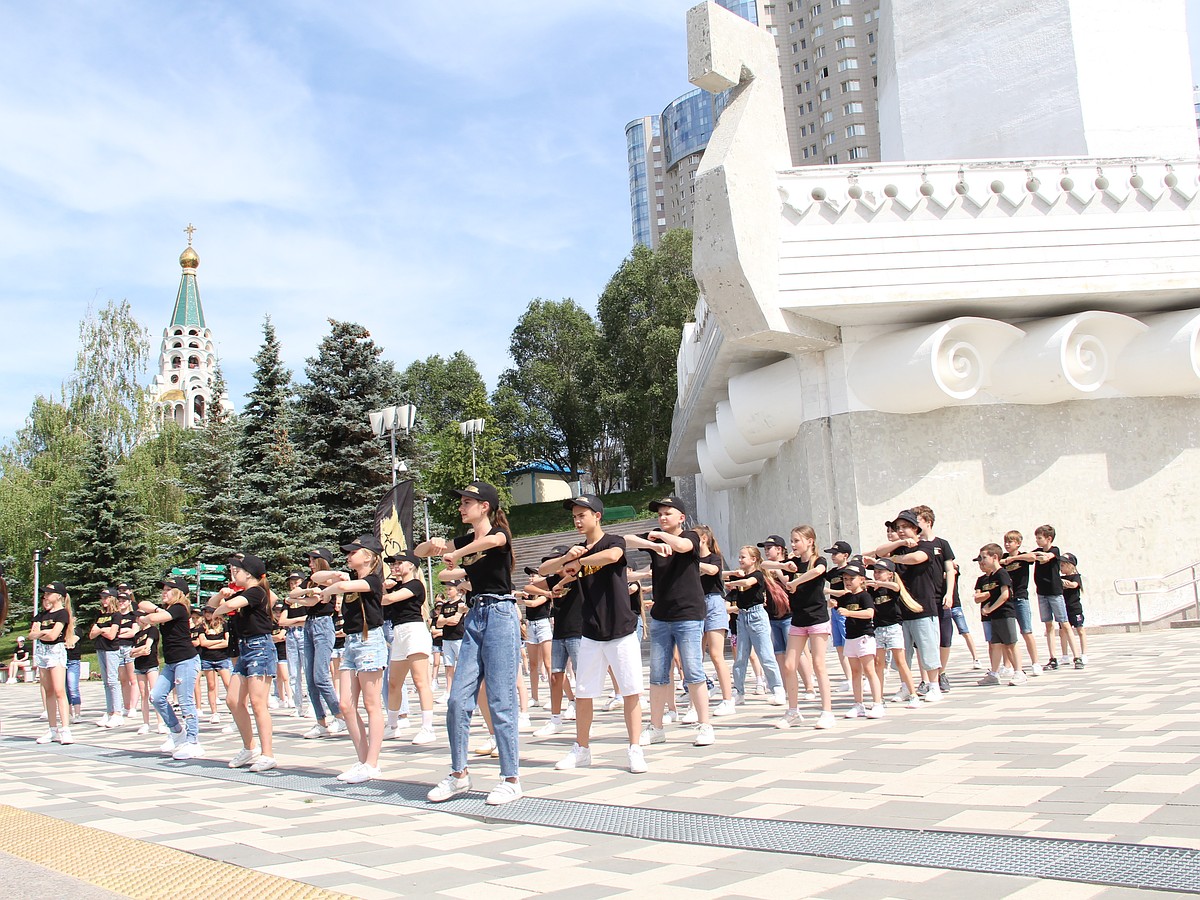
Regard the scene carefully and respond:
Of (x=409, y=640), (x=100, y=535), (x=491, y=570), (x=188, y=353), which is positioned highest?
(x=188, y=353)

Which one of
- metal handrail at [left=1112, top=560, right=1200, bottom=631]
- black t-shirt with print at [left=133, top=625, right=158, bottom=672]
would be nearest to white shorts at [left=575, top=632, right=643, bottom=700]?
black t-shirt with print at [left=133, top=625, right=158, bottom=672]

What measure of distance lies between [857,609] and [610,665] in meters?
2.69

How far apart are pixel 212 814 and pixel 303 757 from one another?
9.20 ft

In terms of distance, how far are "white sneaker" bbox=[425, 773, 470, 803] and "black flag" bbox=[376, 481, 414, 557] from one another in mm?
6757

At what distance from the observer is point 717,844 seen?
445cm

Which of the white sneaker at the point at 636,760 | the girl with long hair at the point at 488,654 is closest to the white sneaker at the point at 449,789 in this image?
the girl with long hair at the point at 488,654

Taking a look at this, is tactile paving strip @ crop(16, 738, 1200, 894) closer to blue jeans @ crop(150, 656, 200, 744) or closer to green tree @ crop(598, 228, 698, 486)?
blue jeans @ crop(150, 656, 200, 744)

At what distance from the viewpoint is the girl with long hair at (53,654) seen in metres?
11.2

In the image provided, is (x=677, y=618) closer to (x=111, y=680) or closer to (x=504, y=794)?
(x=504, y=794)

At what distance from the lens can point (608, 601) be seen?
6.67 m

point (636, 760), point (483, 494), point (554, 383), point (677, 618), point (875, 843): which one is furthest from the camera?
point (554, 383)

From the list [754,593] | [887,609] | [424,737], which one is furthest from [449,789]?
[754,593]

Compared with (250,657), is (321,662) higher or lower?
lower

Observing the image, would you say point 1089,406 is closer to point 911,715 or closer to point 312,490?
point 911,715
